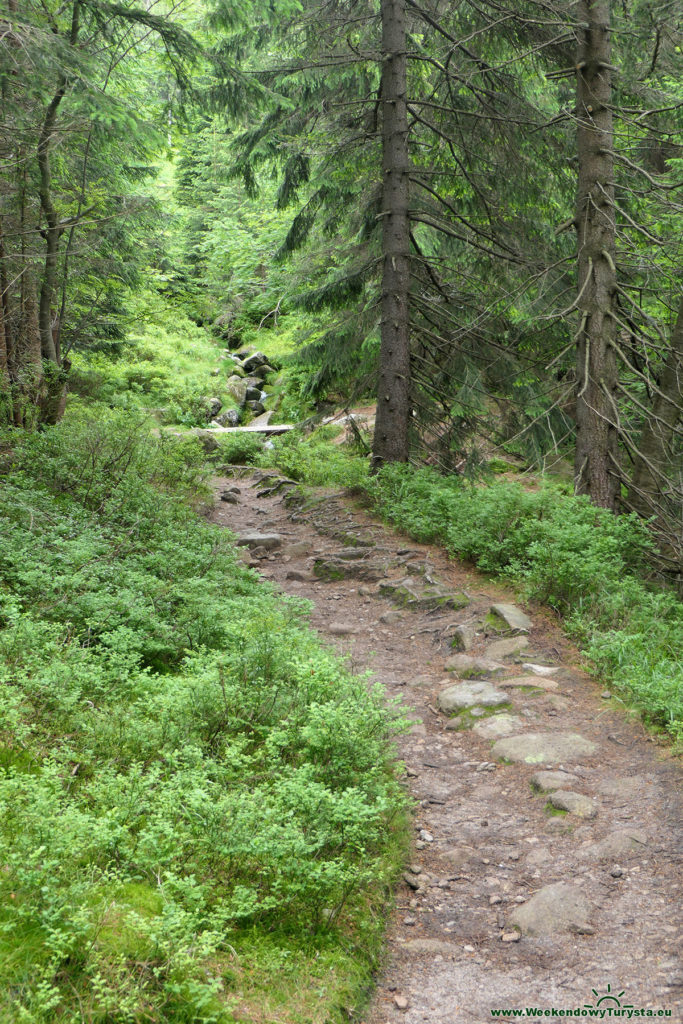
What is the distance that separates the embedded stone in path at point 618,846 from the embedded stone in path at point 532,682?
6.46 feet

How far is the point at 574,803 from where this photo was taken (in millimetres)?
4898

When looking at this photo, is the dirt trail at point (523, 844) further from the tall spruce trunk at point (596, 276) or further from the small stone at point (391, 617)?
the tall spruce trunk at point (596, 276)

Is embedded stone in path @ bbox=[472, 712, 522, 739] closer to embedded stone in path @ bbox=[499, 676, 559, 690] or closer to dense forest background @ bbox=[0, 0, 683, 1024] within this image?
embedded stone in path @ bbox=[499, 676, 559, 690]

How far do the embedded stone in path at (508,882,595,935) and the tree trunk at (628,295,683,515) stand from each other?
5.99 metres

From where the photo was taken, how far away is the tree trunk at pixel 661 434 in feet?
30.5

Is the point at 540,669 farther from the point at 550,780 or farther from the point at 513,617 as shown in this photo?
the point at 550,780

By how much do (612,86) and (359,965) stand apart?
10319 millimetres

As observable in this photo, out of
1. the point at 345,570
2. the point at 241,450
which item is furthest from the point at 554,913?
the point at 241,450

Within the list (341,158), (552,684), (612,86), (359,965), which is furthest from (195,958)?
(341,158)

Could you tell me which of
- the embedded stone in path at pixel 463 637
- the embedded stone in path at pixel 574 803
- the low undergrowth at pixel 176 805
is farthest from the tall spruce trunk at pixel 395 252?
the embedded stone in path at pixel 574 803

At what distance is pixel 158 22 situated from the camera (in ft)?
27.6

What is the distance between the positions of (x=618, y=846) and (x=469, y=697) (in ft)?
7.11

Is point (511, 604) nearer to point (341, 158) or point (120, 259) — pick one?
point (341, 158)

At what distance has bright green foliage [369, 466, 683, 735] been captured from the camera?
6.27 m
